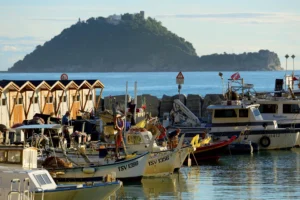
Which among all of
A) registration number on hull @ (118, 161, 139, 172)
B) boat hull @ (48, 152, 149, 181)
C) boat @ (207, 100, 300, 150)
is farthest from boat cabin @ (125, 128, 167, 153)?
boat @ (207, 100, 300, 150)

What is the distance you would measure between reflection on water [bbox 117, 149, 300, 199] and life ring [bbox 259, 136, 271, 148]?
3560 mm

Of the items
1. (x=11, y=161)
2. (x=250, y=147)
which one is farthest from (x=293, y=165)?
(x=11, y=161)

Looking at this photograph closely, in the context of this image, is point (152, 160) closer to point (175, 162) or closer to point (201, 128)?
point (175, 162)

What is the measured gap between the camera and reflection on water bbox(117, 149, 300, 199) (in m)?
34.0

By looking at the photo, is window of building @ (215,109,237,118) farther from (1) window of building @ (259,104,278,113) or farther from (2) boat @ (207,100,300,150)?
(1) window of building @ (259,104,278,113)

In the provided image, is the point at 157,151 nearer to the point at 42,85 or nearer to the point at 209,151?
the point at 209,151

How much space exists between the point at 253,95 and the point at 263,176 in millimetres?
16497

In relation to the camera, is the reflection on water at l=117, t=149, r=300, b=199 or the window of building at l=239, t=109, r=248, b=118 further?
the window of building at l=239, t=109, r=248, b=118

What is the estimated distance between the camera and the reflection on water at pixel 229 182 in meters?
34.0

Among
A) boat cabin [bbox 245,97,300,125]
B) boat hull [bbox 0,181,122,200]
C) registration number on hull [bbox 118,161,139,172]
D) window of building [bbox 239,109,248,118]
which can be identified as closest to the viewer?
boat hull [bbox 0,181,122,200]

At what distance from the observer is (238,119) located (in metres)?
48.9

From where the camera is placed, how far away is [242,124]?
49.0 metres

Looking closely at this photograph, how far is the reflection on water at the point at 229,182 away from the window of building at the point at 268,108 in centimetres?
658

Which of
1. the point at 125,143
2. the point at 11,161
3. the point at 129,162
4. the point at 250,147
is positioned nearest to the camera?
the point at 11,161
